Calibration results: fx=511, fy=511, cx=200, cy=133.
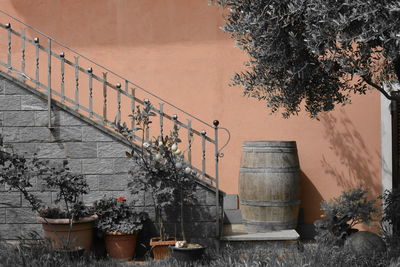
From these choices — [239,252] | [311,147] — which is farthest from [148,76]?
[239,252]

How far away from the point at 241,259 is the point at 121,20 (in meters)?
3.68

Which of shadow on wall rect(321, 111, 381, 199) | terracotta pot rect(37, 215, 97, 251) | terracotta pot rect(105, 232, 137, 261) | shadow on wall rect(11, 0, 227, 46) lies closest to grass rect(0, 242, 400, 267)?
terracotta pot rect(37, 215, 97, 251)

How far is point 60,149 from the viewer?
17.2 feet

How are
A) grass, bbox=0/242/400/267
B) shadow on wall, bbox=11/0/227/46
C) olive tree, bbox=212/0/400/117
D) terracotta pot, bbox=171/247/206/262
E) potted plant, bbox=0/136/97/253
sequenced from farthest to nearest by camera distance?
1. shadow on wall, bbox=11/0/227/46
2. potted plant, bbox=0/136/97/253
3. terracotta pot, bbox=171/247/206/262
4. grass, bbox=0/242/400/267
5. olive tree, bbox=212/0/400/117

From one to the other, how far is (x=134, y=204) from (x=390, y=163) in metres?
3.21

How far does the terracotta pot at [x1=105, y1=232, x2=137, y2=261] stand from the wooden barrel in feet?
4.55

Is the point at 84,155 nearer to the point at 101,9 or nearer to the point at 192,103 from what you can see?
the point at 192,103

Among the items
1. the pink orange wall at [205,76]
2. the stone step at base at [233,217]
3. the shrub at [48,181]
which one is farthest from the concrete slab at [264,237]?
the shrub at [48,181]

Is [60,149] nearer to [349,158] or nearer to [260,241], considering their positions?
[260,241]

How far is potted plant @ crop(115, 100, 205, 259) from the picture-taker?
4.90 meters

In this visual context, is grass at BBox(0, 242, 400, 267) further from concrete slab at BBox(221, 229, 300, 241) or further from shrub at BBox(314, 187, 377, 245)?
shrub at BBox(314, 187, 377, 245)

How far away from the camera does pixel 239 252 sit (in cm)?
461

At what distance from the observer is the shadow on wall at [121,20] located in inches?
257

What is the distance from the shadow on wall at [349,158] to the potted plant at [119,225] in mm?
2591
